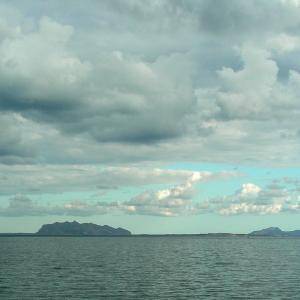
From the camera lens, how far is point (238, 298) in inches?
3260

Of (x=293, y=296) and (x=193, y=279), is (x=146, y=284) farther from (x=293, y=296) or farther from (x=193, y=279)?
(x=293, y=296)

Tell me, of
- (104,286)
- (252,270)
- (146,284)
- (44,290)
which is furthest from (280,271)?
(44,290)

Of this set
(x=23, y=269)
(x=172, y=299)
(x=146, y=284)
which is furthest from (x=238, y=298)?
(x=23, y=269)

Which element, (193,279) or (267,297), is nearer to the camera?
(267,297)

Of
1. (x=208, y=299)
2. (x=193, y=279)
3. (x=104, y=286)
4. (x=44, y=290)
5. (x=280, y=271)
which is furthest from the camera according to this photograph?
(x=280, y=271)

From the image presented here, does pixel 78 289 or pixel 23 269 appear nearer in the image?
pixel 78 289

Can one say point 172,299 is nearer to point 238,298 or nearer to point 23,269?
point 238,298

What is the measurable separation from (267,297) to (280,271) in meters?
49.7

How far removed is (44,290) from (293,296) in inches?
1743

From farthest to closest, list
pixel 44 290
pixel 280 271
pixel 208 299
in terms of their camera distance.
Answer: pixel 280 271 < pixel 44 290 < pixel 208 299

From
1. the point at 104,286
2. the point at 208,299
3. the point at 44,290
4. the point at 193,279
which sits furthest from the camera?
the point at 193,279

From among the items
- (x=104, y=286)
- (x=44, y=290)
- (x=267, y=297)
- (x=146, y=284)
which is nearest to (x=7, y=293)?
(x=44, y=290)

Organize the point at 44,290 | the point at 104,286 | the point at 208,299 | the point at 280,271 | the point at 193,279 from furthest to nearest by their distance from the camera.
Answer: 1. the point at 280,271
2. the point at 193,279
3. the point at 104,286
4. the point at 44,290
5. the point at 208,299

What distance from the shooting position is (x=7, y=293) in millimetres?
87250
